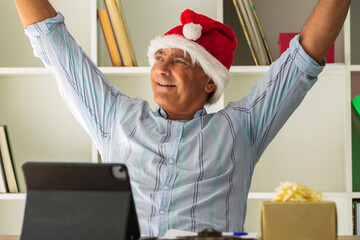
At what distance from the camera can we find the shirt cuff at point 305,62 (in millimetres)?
1602

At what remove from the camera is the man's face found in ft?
5.73

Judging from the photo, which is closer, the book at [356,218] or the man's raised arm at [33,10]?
the man's raised arm at [33,10]

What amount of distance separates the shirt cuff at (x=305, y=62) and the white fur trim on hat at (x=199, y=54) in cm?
28

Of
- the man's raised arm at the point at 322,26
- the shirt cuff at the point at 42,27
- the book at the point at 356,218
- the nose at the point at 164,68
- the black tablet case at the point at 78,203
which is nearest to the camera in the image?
→ the black tablet case at the point at 78,203

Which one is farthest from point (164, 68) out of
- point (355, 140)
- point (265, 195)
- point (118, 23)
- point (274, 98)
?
point (355, 140)

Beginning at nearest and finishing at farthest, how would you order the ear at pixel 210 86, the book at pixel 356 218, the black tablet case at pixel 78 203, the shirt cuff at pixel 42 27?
the black tablet case at pixel 78 203, the shirt cuff at pixel 42 27, the ear at pixel 210 86, the book at pixel 356 218

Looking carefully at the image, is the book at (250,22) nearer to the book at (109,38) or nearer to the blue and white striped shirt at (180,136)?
the book at (109,38)

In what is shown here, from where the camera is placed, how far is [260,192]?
2.48m

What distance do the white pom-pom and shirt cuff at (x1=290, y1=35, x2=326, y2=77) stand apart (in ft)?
1.05

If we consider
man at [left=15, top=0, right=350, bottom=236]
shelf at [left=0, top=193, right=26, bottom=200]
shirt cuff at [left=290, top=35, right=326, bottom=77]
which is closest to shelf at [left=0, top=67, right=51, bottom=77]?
shelf at [left=0, top=193, right=26, bottom=200]

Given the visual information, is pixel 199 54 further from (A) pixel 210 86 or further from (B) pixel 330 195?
(B) pixel 330 195

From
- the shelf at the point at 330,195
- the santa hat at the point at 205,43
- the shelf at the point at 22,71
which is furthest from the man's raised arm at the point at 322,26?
the shelf at the point at 22,71

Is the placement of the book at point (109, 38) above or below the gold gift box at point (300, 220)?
above

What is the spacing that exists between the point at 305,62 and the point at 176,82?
1.34 ft
